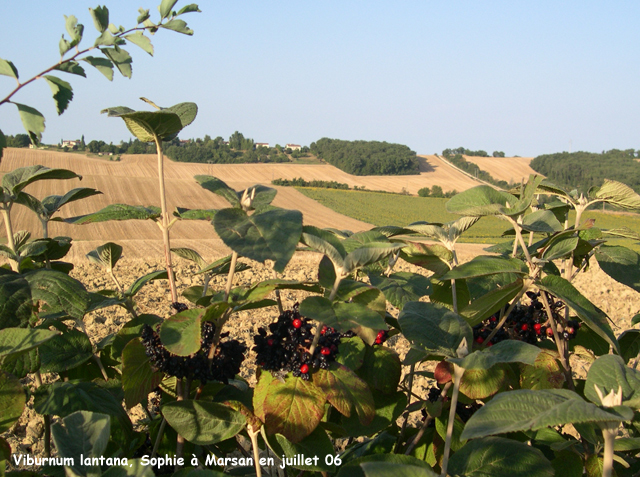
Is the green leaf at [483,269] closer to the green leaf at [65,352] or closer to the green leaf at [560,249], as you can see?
the green leaf at [560,249]

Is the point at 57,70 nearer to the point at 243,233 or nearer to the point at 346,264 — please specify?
the point at 243,233

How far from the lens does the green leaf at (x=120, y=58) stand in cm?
127

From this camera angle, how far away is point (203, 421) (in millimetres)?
1167

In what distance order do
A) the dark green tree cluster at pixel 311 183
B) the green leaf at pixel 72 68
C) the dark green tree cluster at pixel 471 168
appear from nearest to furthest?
the green leaf at pixel 72 68, the dark green tree cluster at pixel 311 183, the dark green tree cluster at pixel 471 168

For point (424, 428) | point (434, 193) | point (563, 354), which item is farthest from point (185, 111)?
point (434, 193)

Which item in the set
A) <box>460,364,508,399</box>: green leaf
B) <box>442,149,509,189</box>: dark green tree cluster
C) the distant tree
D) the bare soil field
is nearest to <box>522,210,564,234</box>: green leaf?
<box>460,364,508,399</box>: green leaf

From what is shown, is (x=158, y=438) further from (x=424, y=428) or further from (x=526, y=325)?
(x=526, y=325)

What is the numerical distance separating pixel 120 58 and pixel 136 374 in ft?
2.71

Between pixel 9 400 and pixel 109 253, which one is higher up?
pixel 109 253

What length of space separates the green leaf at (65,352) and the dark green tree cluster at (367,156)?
276 feet

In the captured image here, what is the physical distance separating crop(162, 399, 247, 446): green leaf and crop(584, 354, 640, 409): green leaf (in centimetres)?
76

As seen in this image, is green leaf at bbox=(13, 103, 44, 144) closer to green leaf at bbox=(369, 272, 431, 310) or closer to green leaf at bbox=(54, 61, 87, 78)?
green leaf at bbox=(54, 61, 87, 78)

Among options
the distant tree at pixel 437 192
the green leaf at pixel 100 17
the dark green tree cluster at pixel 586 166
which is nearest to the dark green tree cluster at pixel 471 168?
the dark green tree cluster at pixel 586 166

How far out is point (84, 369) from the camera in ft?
5.28
